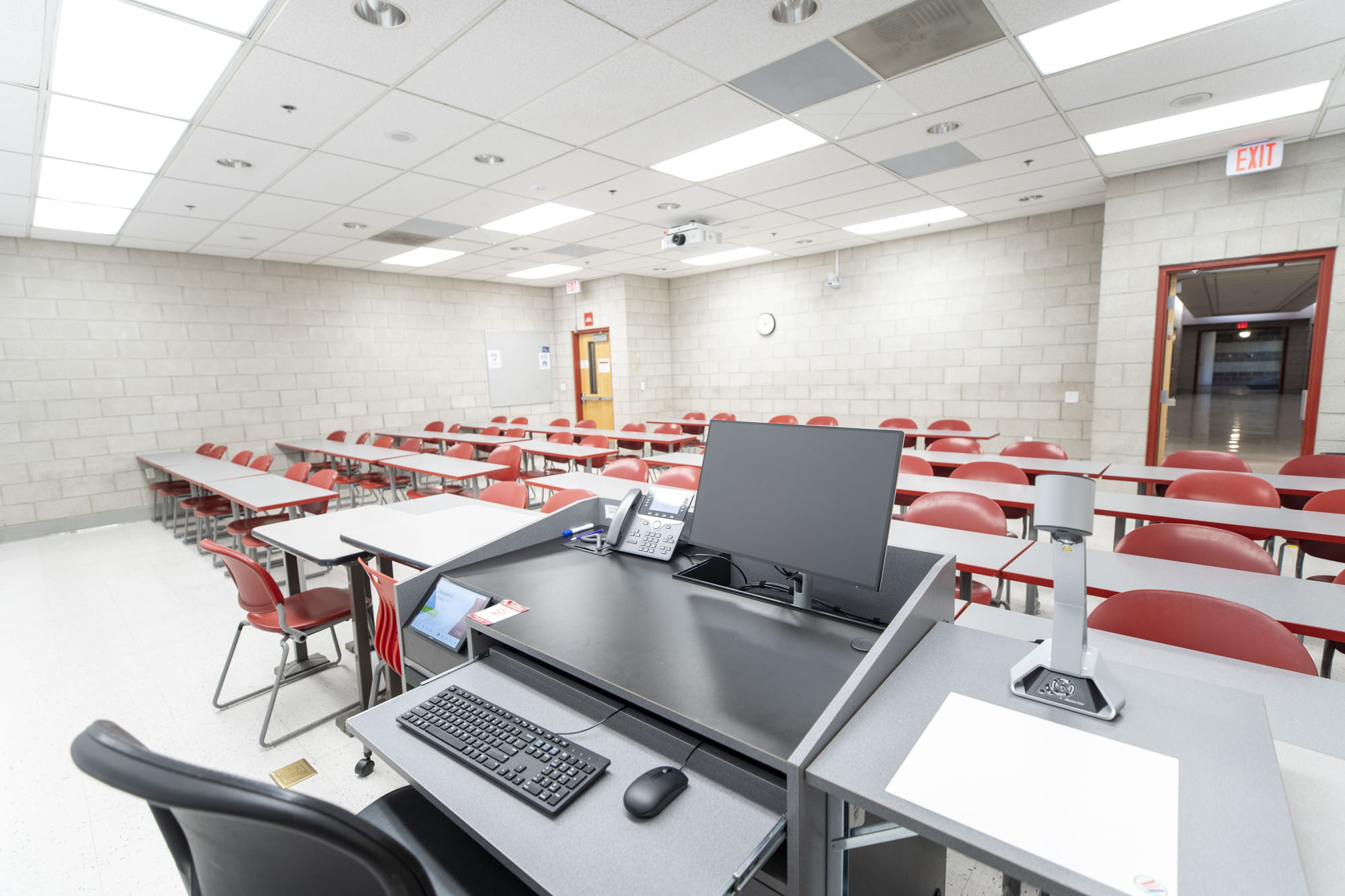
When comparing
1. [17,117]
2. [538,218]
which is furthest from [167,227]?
[538,218]

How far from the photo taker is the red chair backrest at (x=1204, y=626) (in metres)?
1.35

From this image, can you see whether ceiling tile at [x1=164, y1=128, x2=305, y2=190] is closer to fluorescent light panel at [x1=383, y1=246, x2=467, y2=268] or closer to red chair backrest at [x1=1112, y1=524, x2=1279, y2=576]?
fluorescent light panel at [x1=383, y1=246, x2=467, y2=268]

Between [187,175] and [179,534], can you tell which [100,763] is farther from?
[179,534]

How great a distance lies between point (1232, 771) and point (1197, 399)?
81.9ft

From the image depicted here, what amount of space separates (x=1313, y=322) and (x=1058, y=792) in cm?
619

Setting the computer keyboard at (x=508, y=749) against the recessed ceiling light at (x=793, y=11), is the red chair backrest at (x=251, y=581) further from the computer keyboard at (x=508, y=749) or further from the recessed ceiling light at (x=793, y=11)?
the recessed ceiling light at (x=793, y=11)

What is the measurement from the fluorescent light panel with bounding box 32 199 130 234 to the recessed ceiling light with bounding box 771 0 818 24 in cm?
557

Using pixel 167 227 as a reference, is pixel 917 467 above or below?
below

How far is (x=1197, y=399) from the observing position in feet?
63.0

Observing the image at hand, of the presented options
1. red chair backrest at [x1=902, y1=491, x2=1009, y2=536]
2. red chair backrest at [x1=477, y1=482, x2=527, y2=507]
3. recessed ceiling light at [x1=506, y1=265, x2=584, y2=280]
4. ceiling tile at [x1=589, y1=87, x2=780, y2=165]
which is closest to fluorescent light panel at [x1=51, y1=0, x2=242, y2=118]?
ceiling tile at [x1=589, y1=87, x2=780, y2=165]

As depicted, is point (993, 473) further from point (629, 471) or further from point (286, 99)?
point (286, 99)

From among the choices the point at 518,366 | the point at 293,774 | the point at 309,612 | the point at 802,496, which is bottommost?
the point at 293,774

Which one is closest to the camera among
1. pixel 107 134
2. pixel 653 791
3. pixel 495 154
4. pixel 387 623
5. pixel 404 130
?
pixel 653 791

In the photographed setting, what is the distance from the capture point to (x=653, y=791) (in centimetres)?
92
